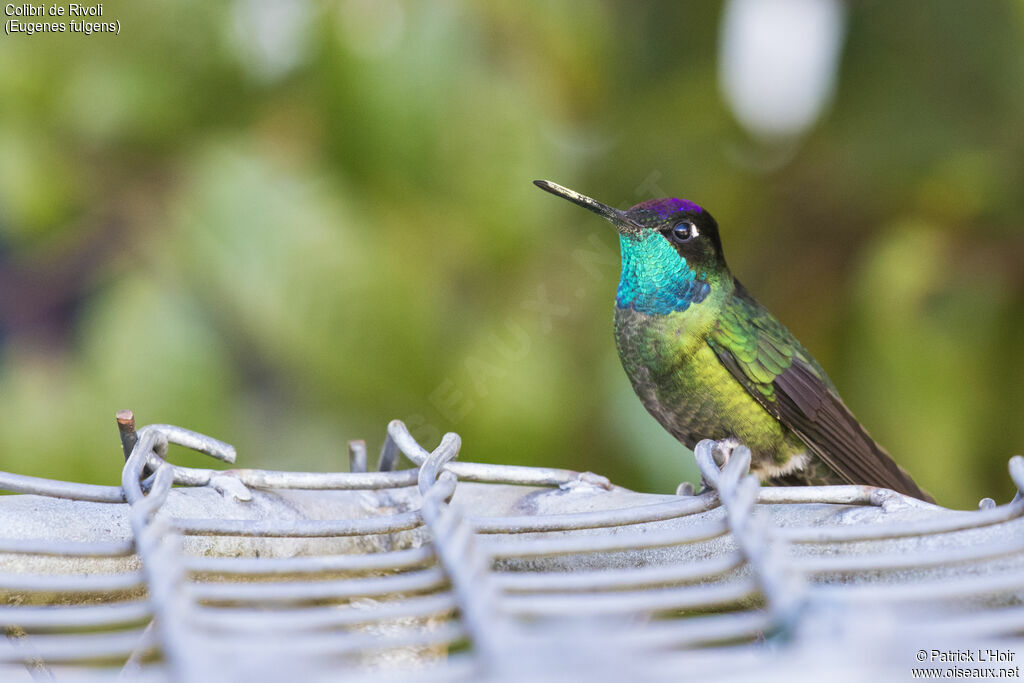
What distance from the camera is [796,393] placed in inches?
66.6

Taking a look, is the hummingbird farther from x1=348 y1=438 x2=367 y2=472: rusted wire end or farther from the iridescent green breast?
x1=348 y1=438 x2=367 y2=472: rusted wire end

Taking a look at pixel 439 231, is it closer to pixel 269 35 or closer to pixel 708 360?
pixel 269 35

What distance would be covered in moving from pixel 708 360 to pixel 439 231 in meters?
0.70

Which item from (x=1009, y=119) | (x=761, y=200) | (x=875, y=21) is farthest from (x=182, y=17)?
(x=1009, y=119)

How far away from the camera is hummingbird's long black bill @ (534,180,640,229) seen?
1518 mm

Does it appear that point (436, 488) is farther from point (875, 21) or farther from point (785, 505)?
point (875, 21)

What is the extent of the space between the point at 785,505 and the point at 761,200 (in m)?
1.69

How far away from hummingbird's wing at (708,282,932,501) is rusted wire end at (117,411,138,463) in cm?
103

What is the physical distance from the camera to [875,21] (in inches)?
97.6

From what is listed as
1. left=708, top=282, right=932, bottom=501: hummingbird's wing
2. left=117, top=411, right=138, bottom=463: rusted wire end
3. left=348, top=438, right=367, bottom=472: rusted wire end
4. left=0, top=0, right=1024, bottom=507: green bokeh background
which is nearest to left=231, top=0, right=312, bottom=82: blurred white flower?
left=0, top=0, right=1024, bottom=507: green bokeh background

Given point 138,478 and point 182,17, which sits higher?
point 182,17

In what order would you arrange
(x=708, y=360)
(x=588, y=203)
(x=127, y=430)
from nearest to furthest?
(x=127, y=430)
(x=588, y=203)
(x=708, y=360)

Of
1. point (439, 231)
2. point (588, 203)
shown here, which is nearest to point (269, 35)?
point (439, 231)

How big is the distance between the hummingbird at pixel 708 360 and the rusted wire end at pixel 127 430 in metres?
0.90
